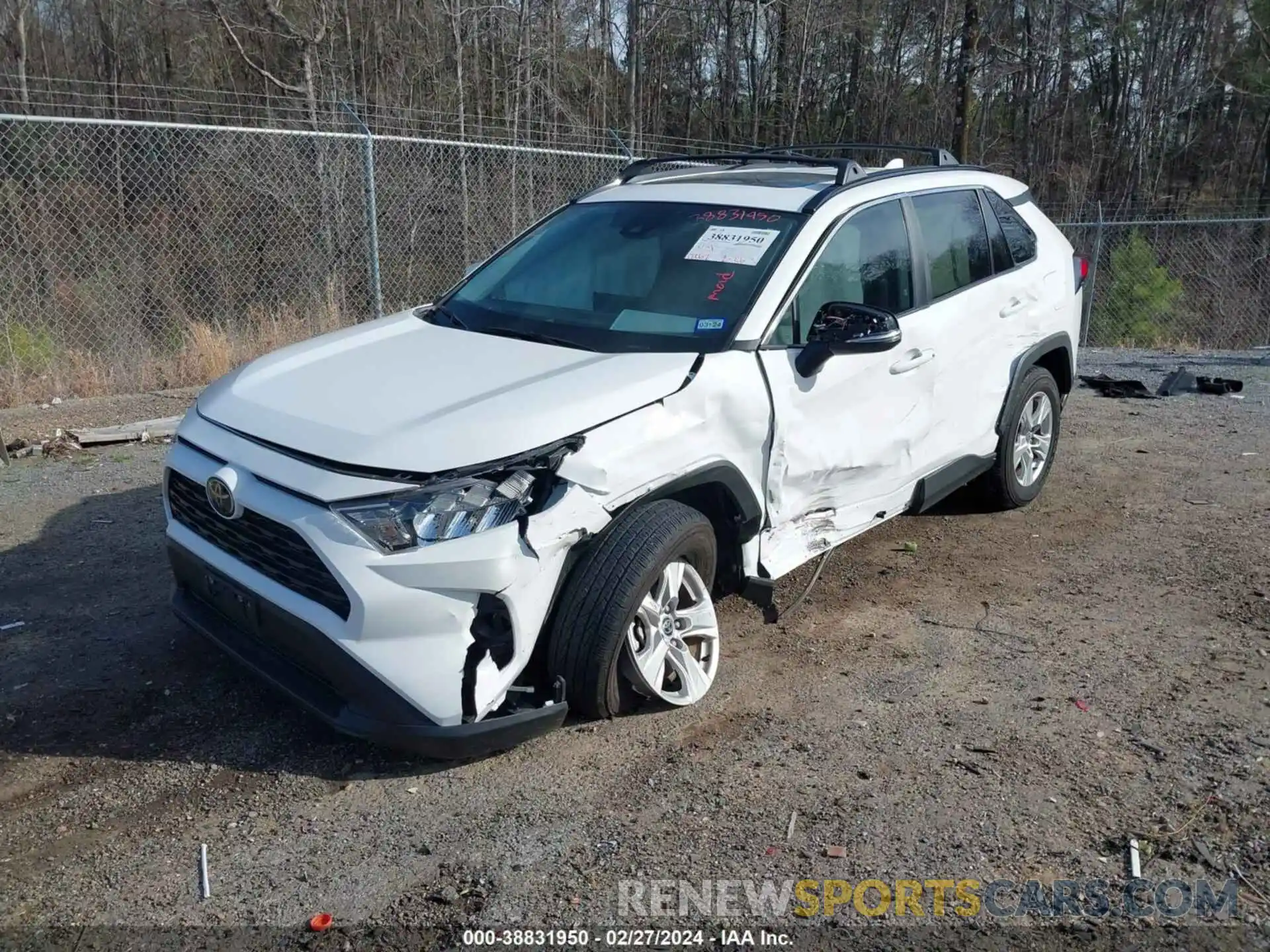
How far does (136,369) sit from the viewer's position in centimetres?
895

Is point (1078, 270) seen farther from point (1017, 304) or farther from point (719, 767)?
point (719, 767)

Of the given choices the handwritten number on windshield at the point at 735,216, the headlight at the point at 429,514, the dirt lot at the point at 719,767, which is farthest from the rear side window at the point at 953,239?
the headlight at the point at 429,514

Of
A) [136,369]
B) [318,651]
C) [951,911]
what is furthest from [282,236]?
[951,911]

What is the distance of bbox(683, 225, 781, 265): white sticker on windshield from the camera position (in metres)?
4.10

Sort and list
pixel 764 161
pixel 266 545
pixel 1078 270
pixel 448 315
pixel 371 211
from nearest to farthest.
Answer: pixel 266 545
pixel 448 315
pixel 764 161
pixel 1078 270
pixel 371 211

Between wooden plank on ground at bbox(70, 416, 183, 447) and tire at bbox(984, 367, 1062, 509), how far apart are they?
5262 millimetres

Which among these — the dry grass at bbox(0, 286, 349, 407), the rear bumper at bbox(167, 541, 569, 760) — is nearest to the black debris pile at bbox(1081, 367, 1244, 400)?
the dry grass at bbox(0, 286, 349, 407)

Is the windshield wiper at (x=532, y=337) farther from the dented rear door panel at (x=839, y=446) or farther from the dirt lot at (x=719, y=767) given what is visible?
the dirt lot at (x=719, y=767)

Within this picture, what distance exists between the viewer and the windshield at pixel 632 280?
3896 millimetres

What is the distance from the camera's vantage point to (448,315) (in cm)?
446

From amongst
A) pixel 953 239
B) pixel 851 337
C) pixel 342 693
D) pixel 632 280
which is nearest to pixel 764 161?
pixel 953 239

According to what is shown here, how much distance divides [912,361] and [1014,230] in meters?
1.60

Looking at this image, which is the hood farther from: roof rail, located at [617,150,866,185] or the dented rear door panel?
roof rail, located at [617,150,866,185]

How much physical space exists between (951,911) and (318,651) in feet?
6.17
